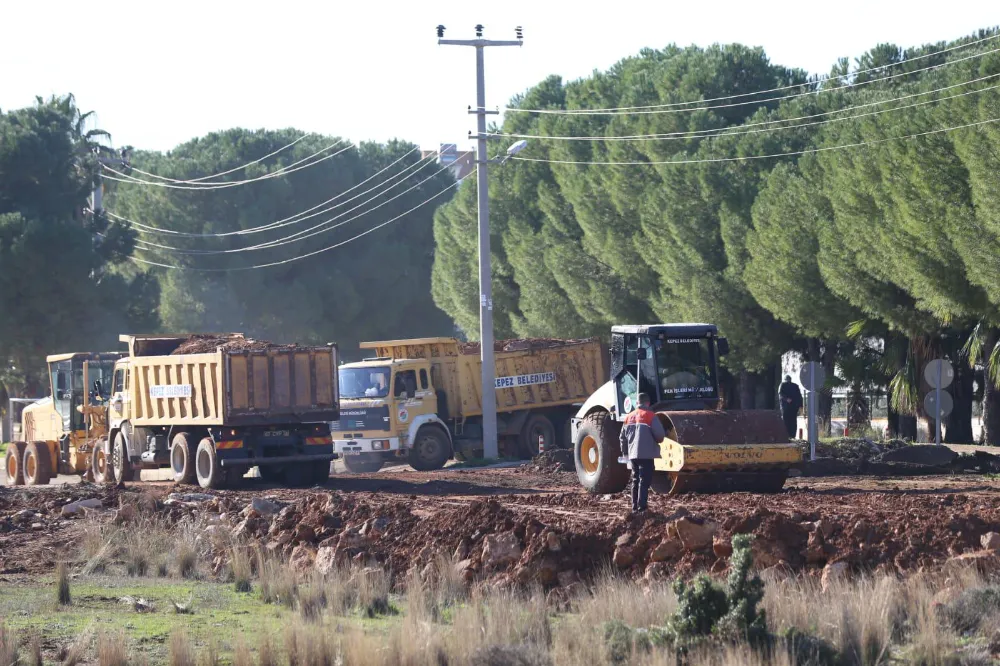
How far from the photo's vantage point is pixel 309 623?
11.2 m

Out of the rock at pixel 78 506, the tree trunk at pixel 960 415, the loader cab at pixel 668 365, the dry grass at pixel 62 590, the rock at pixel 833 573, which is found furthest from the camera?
the tree trunk at pixel 960 415

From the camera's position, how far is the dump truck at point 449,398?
1212 inches

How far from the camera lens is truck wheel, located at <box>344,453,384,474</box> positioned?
31109mm

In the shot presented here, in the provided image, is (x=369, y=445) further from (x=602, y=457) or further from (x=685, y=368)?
(x=685, y=368)

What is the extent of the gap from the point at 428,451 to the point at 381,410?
162 centimetres

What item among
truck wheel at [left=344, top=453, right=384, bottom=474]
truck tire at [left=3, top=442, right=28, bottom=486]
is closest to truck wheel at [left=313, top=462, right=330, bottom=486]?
truck wheel at [left=344, top=453, right=384, bottom=474]

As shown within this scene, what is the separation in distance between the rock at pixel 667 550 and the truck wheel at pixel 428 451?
17.8 m

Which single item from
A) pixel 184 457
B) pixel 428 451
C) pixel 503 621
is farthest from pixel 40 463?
pixel 503 621

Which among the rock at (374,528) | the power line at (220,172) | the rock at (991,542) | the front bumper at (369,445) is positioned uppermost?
the power line at (220,172)

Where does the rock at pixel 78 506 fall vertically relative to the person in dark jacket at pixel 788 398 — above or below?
below

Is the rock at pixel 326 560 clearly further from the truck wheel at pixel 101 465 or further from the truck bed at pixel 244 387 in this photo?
the truck wheel at pixel 101 465

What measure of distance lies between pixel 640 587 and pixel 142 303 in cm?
4298

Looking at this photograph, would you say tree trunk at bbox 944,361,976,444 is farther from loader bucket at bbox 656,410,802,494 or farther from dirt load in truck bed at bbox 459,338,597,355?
loader bucket at bbox 656,410,802,494

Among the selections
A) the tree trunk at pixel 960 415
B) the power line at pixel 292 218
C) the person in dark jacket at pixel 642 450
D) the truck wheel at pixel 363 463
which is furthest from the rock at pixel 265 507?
Answer: the power line at pixel 292 218
